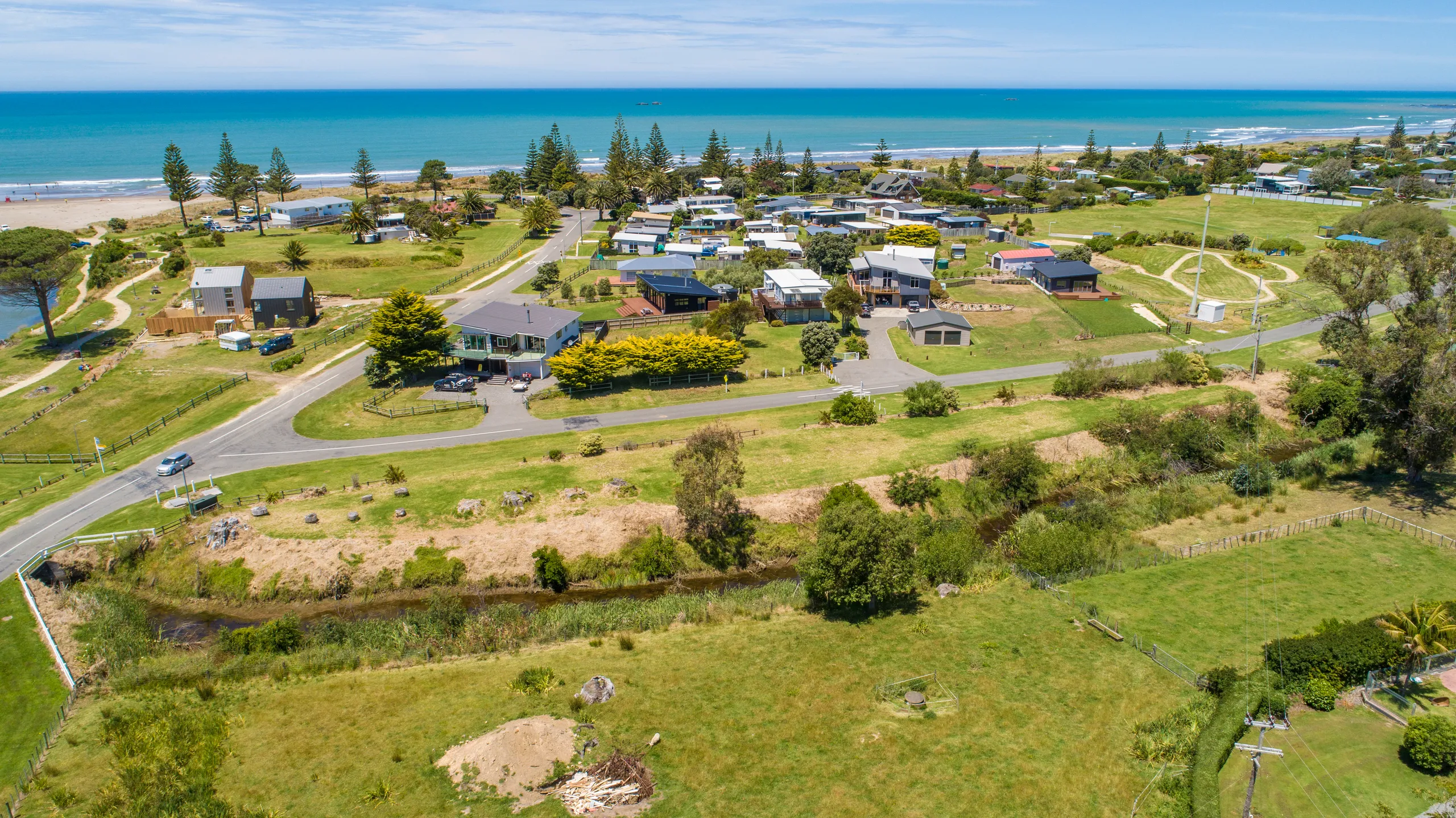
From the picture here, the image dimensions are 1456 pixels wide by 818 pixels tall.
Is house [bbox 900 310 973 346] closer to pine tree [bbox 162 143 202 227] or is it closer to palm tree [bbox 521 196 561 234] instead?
palm tree [bbox 521 196 561 234]

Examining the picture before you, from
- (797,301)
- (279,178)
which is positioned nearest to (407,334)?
(797,301)

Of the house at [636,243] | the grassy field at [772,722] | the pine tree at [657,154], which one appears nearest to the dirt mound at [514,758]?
the grassy field at [772,722]

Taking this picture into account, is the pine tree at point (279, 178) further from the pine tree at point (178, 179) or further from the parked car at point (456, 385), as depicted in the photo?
the parked car at point (456, 385)

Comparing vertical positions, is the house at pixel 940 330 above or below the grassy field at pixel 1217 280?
below

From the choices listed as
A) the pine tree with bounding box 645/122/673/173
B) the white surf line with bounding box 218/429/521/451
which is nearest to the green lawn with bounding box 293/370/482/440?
the white surf line with bounding box 218/429/521/451

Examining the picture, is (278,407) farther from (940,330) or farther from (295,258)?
(940,330)
